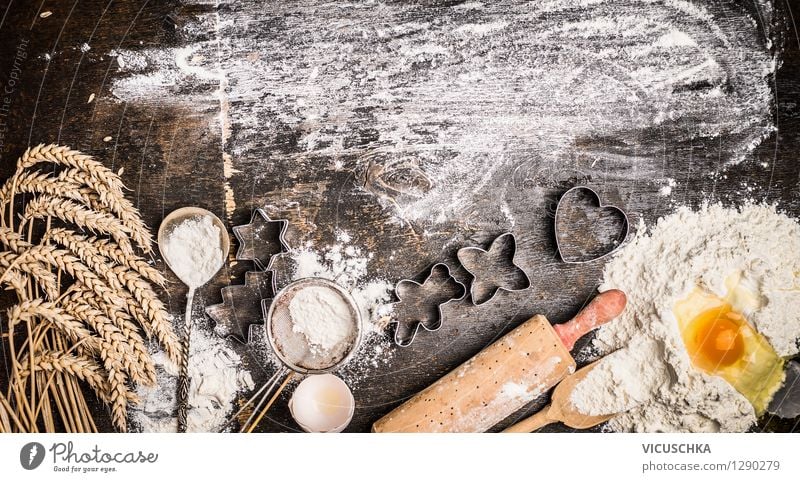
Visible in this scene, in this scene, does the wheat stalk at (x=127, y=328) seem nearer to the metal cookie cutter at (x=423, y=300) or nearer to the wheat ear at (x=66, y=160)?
the wheat ear at (x=66, y=160)

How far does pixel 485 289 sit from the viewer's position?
1.05 m

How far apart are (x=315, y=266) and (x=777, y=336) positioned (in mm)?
1054

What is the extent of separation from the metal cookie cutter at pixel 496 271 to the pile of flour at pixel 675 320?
0.23 meters

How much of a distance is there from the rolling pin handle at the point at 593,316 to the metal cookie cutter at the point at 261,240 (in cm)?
67

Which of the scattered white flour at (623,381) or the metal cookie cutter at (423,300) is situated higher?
the metal cookie cutter at (423,300)

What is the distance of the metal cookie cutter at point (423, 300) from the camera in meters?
1.06

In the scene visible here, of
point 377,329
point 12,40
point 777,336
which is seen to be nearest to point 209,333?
point 377,329

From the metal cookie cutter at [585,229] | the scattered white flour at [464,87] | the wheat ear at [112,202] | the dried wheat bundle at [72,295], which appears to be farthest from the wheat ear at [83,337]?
the metal cookie cutter at [585,229]

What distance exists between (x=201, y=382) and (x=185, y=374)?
0.04m

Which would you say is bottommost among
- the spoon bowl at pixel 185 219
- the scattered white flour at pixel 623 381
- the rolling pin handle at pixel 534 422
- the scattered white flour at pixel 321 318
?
the rolling pin handle at pixel 534 422
